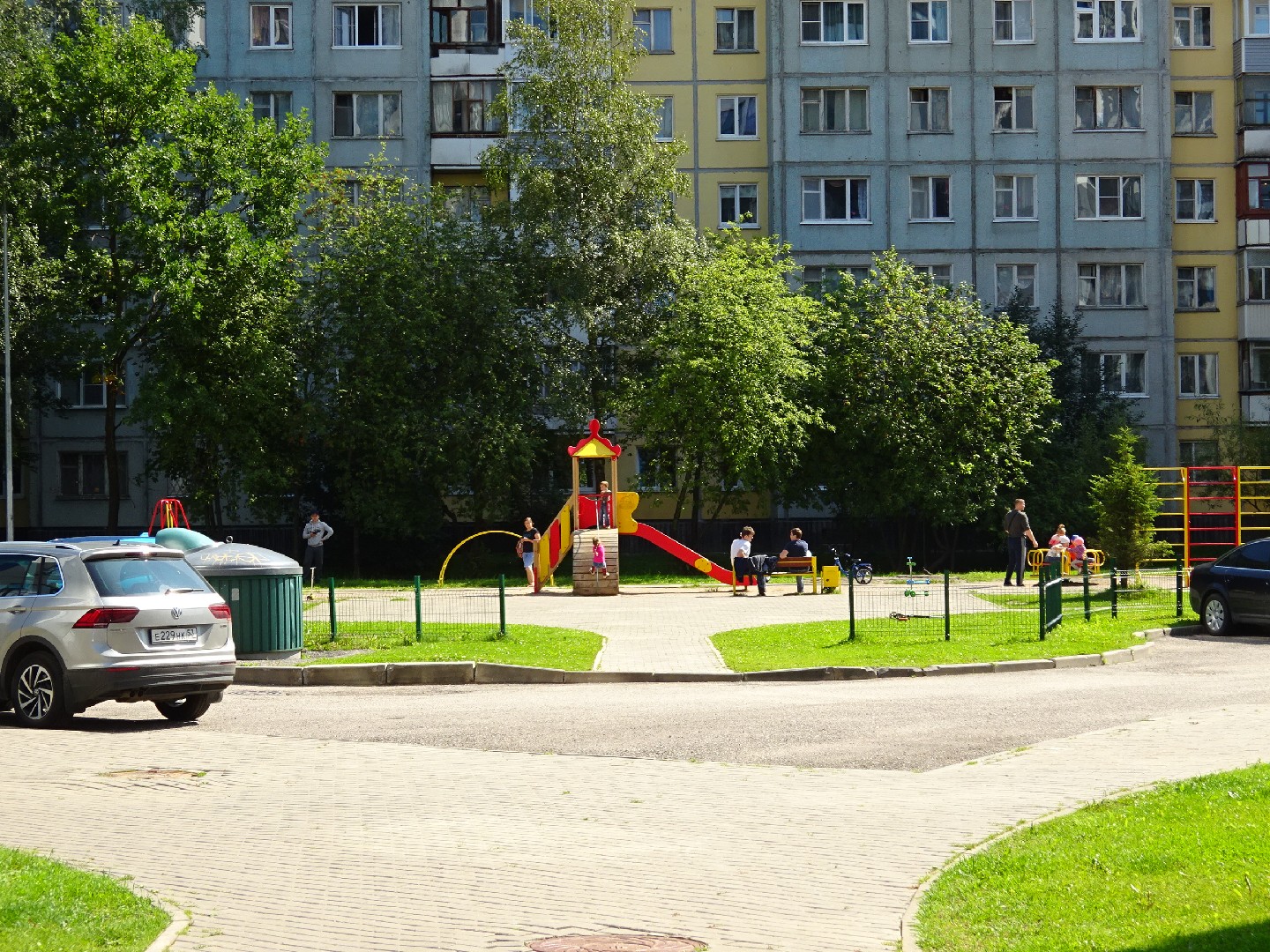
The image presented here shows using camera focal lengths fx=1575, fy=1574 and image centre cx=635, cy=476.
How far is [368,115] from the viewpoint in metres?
53.0

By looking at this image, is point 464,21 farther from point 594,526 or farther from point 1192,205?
point 1192,205

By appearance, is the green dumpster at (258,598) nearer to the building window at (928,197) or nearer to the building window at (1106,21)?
the building window at (928,197)

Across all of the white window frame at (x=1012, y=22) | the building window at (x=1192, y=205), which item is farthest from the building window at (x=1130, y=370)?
the white window frame at (x=1012, y=22)

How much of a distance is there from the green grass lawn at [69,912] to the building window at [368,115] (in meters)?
47.4

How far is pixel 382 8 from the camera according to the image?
52.9 m

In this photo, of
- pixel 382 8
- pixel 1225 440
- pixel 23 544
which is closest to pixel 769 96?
pixel 382 8

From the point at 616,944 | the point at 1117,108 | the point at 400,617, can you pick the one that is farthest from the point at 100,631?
the point at 1117,108

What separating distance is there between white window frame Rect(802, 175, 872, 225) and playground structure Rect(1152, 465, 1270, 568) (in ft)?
44.2

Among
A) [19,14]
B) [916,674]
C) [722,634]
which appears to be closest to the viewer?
[916,674]

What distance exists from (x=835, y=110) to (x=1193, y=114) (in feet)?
43.2

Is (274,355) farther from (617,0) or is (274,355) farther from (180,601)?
(180,601)

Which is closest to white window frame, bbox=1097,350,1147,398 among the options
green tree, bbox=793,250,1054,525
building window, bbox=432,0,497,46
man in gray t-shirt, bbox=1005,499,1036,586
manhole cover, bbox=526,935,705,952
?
green tree, bbox=793,250,1054,525

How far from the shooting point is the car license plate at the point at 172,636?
568 inches

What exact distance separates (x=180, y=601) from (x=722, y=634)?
10.8 metres
